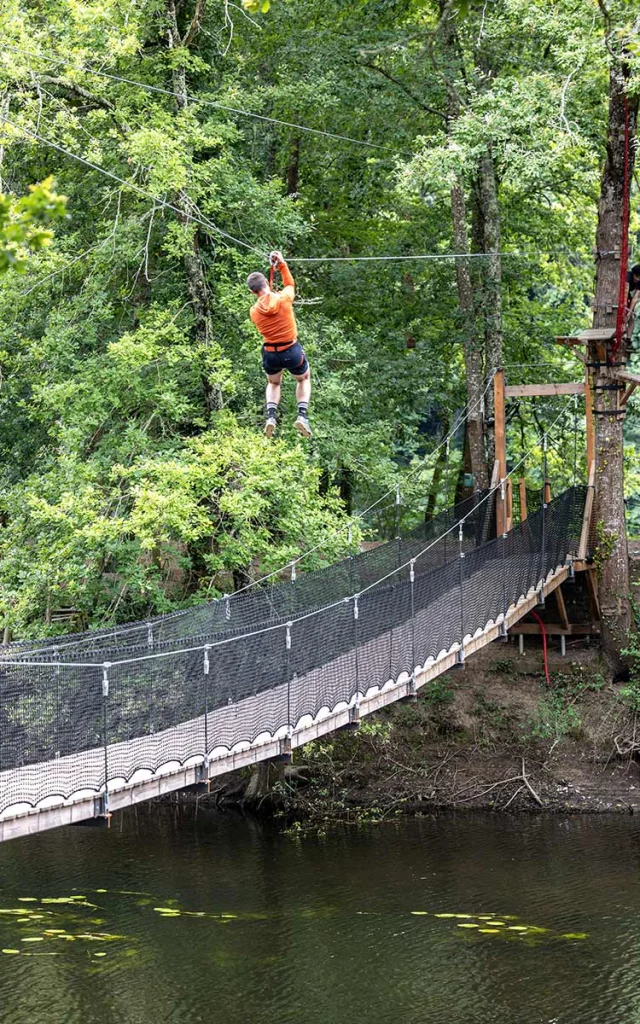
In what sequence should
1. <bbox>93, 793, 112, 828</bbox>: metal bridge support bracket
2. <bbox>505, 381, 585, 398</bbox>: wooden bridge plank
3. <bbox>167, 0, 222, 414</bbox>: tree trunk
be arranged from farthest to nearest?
<bbox>505, 381, 585, 398</bbox>: wooden bridge plank → <bbox>167, 0, 222, 414</bbox>: tree trunk → <bbox>93, 793, 112, 828</bbox>: metal bridge support bracket

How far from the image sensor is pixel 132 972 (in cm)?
819

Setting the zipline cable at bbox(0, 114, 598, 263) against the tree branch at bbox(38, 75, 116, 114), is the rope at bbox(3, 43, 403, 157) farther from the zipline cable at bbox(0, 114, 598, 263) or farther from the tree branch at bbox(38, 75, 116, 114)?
the zipline cable at bbox(0, 114, 598, 263)

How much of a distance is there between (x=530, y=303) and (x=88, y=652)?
910cm

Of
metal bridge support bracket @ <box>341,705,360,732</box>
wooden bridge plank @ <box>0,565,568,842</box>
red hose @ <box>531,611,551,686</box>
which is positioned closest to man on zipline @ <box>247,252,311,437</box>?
wooden bridge plank @ <box>0,565,568,842</box>

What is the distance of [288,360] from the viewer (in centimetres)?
750

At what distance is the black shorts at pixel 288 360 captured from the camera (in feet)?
24.5

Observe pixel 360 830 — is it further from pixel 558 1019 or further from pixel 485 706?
pixel 558 1019

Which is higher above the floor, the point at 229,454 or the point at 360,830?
the point at 229,454

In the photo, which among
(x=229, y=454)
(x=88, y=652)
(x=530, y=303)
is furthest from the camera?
(x=530, y=303)

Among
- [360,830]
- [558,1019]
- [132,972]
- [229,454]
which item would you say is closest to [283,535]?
[229,454]

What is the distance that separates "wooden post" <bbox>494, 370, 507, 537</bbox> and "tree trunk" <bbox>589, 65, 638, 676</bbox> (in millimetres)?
849

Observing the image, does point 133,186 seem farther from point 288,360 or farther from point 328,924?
point 328,924

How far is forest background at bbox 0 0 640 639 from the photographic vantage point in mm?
10172

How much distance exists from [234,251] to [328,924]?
18.2 feet
